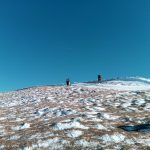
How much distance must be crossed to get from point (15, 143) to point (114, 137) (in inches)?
167

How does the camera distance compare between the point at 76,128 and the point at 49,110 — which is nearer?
the point at 76,128

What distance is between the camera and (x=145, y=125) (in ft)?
46.4

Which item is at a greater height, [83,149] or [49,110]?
[49,110]

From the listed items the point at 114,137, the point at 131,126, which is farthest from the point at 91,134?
the point at 131,126

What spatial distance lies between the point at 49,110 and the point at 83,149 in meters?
10.1

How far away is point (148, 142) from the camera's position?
36.3 ft

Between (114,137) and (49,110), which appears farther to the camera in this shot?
(49,110)

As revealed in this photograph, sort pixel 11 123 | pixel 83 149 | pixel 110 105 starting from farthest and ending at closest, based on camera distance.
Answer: pixel 110 105
pixel 11 123
pixel 83 149

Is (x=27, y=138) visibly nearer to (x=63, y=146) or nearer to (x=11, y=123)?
(x=63, y=146)

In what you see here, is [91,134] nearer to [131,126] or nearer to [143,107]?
[131,126]

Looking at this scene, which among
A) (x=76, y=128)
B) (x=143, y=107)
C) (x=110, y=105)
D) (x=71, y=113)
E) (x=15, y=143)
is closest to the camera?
(x=15, y=143)

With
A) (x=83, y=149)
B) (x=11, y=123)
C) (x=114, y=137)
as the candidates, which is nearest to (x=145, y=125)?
(x=114, y=137)

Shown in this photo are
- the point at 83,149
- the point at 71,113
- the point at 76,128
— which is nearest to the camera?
the point at 83,149

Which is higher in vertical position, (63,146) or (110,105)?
(110,105)
